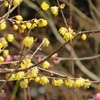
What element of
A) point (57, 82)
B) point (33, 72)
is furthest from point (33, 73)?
point (57, 82)

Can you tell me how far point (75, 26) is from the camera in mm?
7453

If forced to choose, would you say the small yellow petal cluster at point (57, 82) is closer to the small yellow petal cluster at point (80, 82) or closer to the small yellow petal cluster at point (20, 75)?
the small yellow petal cluster at point (80, 82)

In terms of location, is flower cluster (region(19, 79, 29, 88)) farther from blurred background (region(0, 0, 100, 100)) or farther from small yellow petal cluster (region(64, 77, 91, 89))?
blurred background (region(0, 0, 100, 100))

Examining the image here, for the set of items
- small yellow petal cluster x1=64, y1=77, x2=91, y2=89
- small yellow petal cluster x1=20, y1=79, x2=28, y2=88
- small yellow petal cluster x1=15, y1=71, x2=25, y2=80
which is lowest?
small yellow petal cluster x1=64, y1=77, x2=91, y2=89

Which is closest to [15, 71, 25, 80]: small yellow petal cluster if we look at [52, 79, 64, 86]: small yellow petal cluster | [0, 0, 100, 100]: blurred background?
[52, 79, 64, 86]: small yellow petal cluster

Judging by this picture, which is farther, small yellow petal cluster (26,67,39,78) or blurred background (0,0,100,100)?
blurred background (0,0,100,100)

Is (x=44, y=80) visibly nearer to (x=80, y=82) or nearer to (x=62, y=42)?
(x=80, y=82)

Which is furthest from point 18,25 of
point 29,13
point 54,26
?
point 29,13

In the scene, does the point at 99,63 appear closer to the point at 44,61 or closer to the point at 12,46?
the point at 12,46

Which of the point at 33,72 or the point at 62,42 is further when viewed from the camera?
the point at 62,42

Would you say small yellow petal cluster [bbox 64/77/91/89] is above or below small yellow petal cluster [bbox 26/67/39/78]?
below

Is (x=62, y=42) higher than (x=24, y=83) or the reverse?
the reverse

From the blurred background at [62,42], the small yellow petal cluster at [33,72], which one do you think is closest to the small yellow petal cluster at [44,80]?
the small yellow petal cluster at [33,72]

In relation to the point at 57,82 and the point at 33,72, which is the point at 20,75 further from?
the point at 57,82
